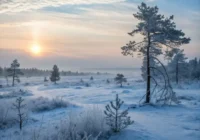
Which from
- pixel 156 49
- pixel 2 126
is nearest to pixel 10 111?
pixel 2 126

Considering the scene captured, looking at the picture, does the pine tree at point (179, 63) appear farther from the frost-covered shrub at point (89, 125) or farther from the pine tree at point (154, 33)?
the frost-covered shrub at point (89, 125)

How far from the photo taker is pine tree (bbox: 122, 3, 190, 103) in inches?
763

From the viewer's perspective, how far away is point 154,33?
65.1 feet

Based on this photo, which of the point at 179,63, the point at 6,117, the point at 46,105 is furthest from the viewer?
the point at 179,63

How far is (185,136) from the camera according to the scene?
923 cm

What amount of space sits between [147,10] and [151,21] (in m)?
1.15

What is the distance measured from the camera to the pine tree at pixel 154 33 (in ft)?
63.6

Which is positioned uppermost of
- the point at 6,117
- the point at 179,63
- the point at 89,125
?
the point at 179,63

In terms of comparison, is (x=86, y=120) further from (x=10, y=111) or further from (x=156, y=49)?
(x=156, y=49)

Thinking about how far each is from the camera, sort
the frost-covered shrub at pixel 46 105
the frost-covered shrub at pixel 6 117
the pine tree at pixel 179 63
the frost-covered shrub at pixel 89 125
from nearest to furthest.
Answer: the frost-covered shrub at pixel 89 125 < the frost-covered shrub at pixel 6 117 < the frost-covered shrub at pixel 46 105 < the pine tree at pixel 179 63

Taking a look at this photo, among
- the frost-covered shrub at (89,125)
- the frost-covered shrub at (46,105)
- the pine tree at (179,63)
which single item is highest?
the pine tree at (179,63)

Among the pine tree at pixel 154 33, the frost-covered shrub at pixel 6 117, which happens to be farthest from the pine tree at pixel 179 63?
the frost-covered shrub at pixel 6 117

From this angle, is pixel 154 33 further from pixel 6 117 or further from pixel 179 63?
pixel 179 63

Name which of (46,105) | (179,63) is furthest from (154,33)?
(179,63)
